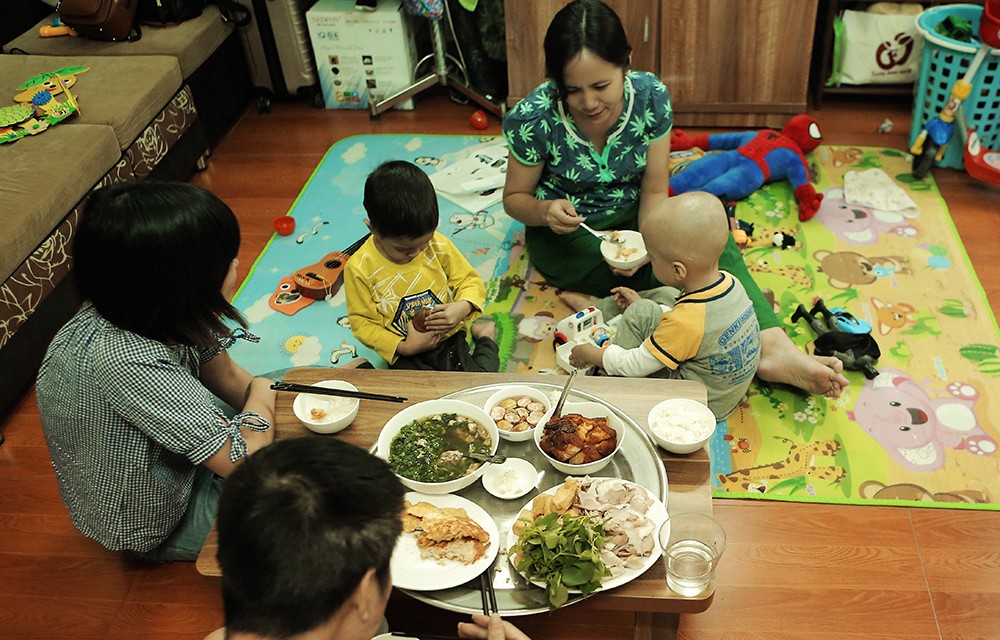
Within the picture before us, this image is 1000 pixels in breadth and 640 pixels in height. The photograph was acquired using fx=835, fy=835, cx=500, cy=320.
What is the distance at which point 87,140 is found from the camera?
9.52ft

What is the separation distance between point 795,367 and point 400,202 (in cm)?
116

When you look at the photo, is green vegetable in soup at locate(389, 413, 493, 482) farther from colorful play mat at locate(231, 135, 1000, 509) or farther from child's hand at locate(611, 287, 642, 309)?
child's hand at locate(611, 287, 642, 309)

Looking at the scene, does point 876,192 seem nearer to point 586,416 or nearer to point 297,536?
point 586,416

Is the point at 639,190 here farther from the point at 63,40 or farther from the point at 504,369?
the point at 63,40

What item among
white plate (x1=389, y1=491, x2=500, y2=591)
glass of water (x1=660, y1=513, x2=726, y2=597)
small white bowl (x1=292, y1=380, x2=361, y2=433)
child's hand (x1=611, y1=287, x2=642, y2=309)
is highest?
small white bowl (x1=292, y1=380, x2=361, y2=433)

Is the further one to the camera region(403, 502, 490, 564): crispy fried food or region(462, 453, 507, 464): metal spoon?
region(462, 453, 507, 464): metal spoon

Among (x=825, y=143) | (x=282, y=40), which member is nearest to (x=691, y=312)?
(x=825, y=143)

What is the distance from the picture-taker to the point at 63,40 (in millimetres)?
3607

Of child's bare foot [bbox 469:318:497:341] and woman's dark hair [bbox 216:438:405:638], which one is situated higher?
woman's dark hair [bbox 216:438:405:638]

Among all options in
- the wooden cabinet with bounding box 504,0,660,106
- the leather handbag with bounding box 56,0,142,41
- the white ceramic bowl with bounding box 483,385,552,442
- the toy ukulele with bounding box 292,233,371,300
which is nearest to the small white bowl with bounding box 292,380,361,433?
the white ceramic bowl with bounding box 483,385,552,442

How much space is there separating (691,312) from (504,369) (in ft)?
2.33

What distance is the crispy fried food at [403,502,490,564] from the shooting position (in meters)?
1.44

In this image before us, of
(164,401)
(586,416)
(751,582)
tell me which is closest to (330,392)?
(164,401)

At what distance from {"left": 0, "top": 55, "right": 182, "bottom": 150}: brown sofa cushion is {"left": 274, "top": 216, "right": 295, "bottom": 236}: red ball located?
A: 2.00 feet
